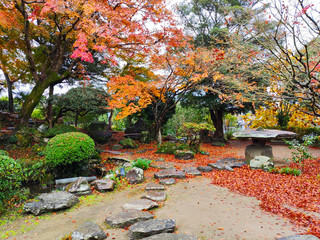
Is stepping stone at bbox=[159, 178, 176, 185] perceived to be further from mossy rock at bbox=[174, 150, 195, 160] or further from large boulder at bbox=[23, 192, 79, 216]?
mossy rock at bbox=[174, 150, 195, 160]

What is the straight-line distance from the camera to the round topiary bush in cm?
546

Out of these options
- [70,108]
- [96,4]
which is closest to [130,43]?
[96,4]

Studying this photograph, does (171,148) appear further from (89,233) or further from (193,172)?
(89,233)

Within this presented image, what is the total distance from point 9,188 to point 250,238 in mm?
4098

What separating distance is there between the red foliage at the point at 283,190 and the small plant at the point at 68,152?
3.82 m

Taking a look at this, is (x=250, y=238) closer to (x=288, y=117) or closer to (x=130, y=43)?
(x=130, y=43)

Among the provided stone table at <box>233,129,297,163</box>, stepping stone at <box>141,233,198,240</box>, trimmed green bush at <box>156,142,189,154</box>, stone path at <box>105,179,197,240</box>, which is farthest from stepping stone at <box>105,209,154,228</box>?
trimmed green bush at <box>156,142,189,154</box>

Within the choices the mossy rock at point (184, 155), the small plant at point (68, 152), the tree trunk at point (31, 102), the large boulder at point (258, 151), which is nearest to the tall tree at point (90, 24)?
the tree trunk at point (31, 102)

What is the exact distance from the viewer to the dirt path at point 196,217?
2682mm

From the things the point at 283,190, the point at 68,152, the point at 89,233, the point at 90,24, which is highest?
the point at 90,24

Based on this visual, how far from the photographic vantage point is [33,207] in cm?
343

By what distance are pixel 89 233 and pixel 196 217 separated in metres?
1.62

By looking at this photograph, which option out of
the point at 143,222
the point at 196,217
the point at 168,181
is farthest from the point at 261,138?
the point at 143,222

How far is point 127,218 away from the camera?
9.83ft
